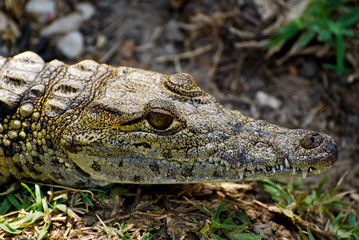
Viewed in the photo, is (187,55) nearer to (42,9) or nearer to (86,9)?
(86,9)

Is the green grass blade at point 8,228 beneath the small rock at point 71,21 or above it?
beneath

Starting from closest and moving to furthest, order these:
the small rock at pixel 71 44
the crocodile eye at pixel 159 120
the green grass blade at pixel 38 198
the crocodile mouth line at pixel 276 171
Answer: the crocodile mouth line at pixel 276 171
the crocodile eye at pixel 159 120
the green grass blade at pixel 38 198
the small rock at pixel 71 44

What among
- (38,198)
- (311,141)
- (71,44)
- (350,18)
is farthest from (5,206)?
(350,18)

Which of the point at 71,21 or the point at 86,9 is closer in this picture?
the point at 71,21

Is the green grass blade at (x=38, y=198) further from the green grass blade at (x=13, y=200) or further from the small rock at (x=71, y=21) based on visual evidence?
the small rock at (x=71, y=21)

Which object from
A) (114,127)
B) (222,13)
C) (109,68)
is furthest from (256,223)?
(222,13)

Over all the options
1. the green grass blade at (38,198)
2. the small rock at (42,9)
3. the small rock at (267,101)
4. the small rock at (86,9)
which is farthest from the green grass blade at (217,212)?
the small rock at (42,9)
